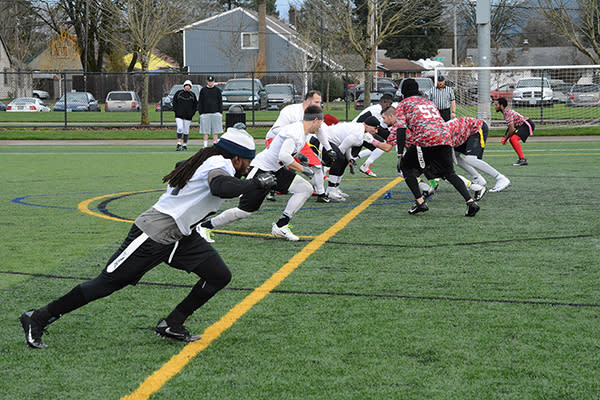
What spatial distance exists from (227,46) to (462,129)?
54.6 metres

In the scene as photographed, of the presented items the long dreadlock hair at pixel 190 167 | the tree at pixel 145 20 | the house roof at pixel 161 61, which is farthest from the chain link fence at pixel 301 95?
the house roof at pixel 161 61

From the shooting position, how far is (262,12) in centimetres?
6384

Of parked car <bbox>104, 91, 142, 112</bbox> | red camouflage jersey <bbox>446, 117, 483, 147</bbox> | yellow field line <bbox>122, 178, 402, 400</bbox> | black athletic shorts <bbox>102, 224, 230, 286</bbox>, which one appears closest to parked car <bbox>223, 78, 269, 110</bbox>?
parked car <bbox>104, 91, 142, 112</bbox>

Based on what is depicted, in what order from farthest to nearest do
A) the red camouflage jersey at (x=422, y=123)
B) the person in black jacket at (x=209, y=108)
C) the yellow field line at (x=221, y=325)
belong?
the person in black jacket at (x=209, y=108)
the red camouflage jersey at (x=422, y=123)
the yellow field line at (x=221, y=325)

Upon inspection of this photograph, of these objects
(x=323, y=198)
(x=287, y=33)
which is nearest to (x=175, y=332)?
(x=323, y=198)

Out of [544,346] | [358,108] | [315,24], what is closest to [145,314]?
[544,346]

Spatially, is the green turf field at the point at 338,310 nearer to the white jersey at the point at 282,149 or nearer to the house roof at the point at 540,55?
the white jersey at the point at 282,149

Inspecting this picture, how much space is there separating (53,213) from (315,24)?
4298cm

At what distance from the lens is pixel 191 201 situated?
199 inches

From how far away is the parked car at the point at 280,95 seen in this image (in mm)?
40625

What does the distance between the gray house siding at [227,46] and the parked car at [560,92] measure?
3554 cm

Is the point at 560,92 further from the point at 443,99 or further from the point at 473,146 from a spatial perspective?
the point at 473,146

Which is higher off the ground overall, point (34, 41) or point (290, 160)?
point (34, 41)

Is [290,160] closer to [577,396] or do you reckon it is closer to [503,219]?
[503,219]
